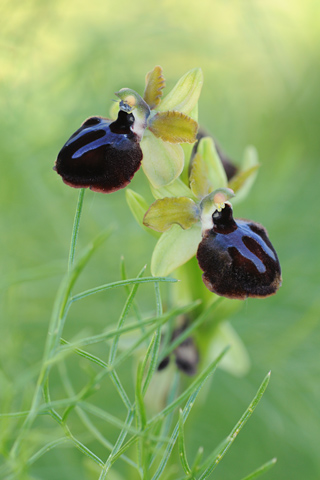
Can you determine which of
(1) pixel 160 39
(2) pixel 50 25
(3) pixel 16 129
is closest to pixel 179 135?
(3) pixel 16 129

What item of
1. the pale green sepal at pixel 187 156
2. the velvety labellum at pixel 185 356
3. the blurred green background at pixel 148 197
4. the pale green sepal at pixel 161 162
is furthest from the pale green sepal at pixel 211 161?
the blurred green background at pixel 148 197

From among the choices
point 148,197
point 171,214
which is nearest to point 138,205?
point 171,214

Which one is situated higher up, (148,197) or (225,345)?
(148,197)

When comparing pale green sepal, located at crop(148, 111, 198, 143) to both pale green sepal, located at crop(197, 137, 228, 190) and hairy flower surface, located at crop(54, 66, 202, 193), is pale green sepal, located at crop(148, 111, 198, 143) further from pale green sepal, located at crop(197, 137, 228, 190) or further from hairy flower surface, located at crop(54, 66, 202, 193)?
pale green sepal, located at crop(197, 137, 228, 190)

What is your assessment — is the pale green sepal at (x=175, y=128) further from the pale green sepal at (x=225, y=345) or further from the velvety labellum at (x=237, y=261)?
the pale green sepal at (x=225, y=345)

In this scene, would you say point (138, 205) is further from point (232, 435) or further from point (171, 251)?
point (232, 435)

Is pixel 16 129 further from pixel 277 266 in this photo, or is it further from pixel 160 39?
pixel 277 266
